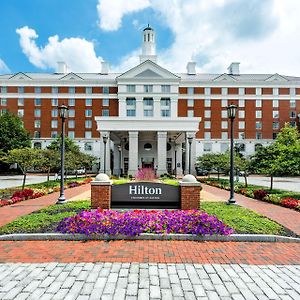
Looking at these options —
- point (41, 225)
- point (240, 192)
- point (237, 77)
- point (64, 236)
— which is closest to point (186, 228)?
point (64, 236)

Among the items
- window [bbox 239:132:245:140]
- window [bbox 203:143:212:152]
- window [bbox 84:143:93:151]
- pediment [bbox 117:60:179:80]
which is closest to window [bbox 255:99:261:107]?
window [bbox 239:132:245:140]

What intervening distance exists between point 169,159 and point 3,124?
31.8 meters

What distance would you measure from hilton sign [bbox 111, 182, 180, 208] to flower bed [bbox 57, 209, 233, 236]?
1488 millimetres

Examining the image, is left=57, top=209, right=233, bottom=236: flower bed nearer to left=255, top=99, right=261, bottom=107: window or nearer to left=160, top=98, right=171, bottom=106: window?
left=160, top=98, right=171, bottom=106: window

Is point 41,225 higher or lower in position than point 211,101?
lower

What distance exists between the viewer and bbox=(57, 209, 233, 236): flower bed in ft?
23.1

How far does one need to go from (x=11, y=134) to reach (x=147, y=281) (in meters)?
50.7

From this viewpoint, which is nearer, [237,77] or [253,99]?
[253,99]

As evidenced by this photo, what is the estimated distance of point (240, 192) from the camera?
18.5 meters

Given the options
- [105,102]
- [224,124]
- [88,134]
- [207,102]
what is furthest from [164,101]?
[88,134]

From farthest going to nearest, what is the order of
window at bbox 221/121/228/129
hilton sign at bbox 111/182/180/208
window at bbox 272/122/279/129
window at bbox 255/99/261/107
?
window at bbox 272/122/279/129 → window at bbox 255/99/261/107 → window at bbox 221/121/228/129 → hilton sign at bbox 111/182/180/208

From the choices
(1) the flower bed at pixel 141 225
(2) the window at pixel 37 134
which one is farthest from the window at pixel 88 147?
(1) the flower bed at pixel 141 225

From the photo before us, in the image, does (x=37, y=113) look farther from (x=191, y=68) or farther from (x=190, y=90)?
(x=191, y=68)

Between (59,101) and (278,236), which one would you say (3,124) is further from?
(278,236)
